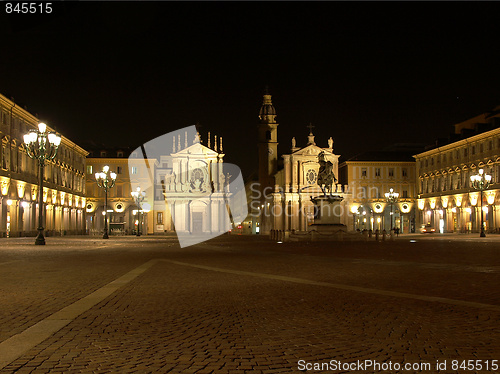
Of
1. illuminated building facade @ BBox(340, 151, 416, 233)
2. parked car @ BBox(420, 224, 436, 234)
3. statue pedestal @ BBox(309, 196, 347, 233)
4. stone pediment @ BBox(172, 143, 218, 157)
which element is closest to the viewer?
statue pedestal @ BBox(309, 196, 347, 233)

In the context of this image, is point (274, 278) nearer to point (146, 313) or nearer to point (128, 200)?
point (146, 313)

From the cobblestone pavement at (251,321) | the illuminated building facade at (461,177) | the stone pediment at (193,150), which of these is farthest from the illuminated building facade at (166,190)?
the cobblestone pavement at (251,321)

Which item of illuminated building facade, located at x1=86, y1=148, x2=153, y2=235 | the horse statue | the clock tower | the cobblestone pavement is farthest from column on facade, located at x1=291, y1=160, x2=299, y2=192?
the cobblestone pavement

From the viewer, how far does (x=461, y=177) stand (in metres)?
73.2

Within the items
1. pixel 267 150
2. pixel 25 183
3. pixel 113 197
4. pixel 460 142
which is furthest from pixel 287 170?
pixel 25 183

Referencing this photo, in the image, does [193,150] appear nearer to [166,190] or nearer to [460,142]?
[166,190]

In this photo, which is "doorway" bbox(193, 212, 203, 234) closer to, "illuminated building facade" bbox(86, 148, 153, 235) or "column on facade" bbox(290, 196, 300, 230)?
"illuminated building facade" bbox(86, 148, 153, 235)

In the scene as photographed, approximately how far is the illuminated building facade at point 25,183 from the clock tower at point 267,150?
36163mm

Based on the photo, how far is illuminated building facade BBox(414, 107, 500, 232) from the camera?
211 feet

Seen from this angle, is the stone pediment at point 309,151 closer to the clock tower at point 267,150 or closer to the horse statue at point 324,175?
the clock tower at point 267,150

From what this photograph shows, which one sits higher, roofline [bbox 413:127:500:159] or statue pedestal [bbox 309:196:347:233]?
roofline [bbox 413:127:500:159]

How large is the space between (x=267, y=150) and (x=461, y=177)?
38.9m

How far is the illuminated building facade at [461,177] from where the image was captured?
64.3m

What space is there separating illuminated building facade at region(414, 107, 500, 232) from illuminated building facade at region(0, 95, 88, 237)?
5162 cm
